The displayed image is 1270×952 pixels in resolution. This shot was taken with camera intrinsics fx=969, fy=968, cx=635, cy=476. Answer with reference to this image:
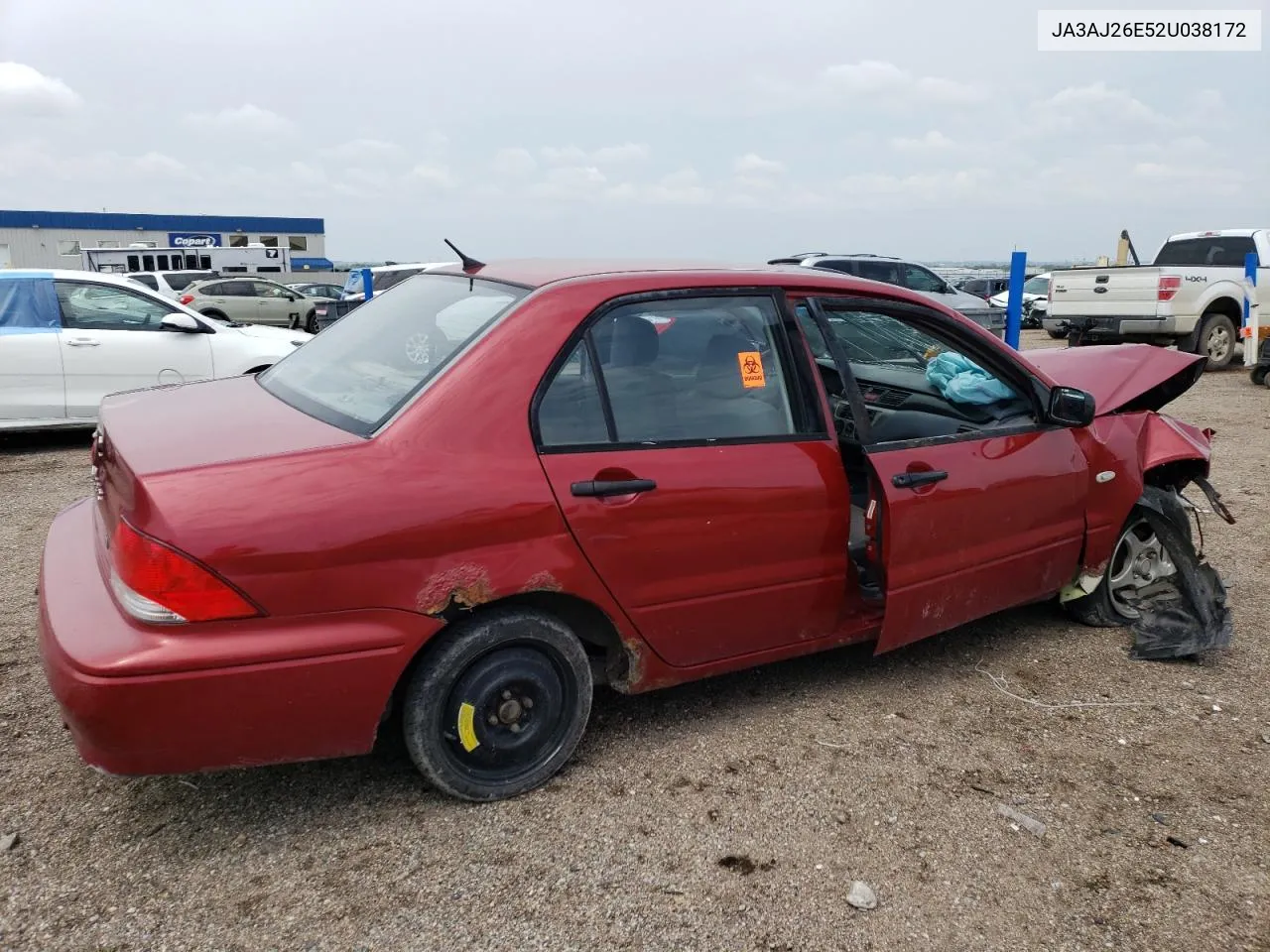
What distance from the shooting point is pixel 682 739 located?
11.0 ft

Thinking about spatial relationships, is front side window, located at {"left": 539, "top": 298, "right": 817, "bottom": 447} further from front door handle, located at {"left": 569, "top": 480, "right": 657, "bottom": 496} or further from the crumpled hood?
the crumpled hood

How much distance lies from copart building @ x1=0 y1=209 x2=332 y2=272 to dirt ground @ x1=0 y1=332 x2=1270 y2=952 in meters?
50.1

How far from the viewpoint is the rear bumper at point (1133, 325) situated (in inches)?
540

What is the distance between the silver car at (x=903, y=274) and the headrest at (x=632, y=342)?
1273 centimetres

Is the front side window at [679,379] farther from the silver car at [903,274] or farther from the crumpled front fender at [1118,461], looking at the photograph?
the silver car at [903,274]

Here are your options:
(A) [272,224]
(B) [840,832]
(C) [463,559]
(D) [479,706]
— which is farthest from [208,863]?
(A) [272,224]

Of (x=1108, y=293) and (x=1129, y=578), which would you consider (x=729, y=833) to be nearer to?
(x=1129, y=578)

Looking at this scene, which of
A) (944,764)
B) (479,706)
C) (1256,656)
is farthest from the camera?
(1256,656)

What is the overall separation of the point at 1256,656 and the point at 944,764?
1.90 m

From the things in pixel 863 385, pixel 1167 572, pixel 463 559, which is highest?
pixel 863 385

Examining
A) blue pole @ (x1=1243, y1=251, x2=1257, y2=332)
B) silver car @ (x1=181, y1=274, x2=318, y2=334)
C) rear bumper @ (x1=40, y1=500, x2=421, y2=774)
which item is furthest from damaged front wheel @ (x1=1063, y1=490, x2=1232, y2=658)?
silver car @ (x1=181, y1=274, x2=318, y2=334)

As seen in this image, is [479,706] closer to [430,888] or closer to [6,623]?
[430,888]

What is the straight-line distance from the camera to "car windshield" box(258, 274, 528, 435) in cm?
294

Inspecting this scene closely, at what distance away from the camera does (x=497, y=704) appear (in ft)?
9.46
